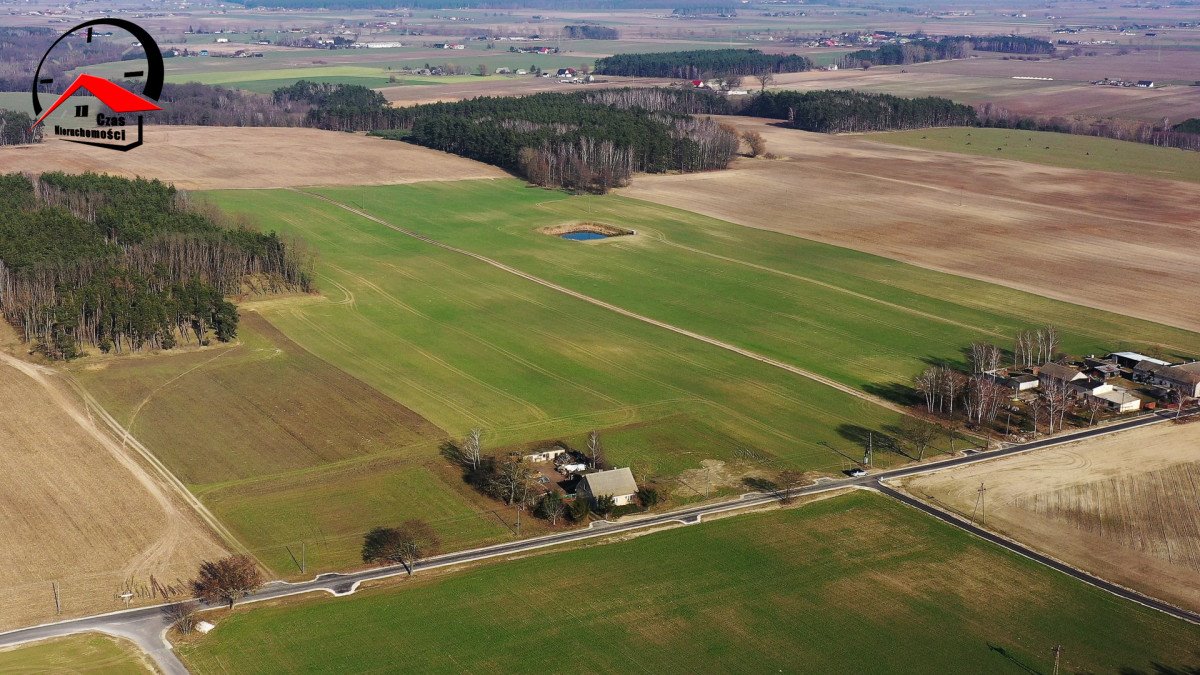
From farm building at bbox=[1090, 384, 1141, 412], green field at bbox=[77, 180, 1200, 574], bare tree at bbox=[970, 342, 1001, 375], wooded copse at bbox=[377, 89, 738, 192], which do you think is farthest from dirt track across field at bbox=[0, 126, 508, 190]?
farm building at bbox=[1090, 384, 1141, 412]

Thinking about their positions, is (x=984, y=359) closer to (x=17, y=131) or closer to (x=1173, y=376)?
(x=1173, y=376)

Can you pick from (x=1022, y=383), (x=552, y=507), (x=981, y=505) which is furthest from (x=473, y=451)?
(x=1022, y=383)

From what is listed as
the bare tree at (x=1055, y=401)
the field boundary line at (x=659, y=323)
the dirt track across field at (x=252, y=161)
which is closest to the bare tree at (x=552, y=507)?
the field boundary line at (x=659, y=323)

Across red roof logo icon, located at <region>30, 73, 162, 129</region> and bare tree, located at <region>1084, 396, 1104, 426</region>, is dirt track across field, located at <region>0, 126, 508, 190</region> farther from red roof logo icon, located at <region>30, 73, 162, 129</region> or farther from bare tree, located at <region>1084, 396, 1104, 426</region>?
bare tree, located at <region>1084, 396, 1104, 426</region>

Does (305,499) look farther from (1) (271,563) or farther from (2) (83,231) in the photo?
(2) (83,231)

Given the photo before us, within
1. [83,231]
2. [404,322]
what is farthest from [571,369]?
[83,231]

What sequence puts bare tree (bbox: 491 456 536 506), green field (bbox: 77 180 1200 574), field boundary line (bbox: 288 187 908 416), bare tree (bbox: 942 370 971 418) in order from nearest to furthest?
bare tree (bbox: 491 456 536 506) < green field (bbox: 77 180 1200 574) < bare tree (bbox: 942 370 971 418) < field boundary line (bbox: 288 187 908 416)
